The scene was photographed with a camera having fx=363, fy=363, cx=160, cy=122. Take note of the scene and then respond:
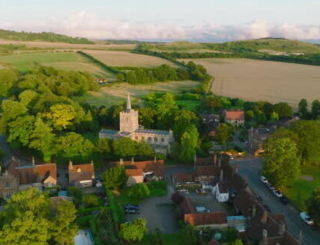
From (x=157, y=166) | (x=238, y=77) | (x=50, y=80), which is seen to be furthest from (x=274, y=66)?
(x=157, y=166)

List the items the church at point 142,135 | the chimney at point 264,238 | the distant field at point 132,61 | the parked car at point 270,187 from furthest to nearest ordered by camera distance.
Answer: the distant field at point 132,61 < the church at point 142,135 < the parked car at point 270,187 < the chimney at point 264,238

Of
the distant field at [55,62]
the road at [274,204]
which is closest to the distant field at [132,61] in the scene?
the distant field at [55,62]

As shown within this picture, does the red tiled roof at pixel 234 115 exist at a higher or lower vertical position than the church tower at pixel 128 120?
lower

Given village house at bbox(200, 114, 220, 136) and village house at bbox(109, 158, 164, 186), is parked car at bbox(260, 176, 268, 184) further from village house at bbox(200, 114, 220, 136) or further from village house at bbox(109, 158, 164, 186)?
village house at bbox(200, 114, 220, 136)

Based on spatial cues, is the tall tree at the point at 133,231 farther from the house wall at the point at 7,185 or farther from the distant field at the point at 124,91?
the distant field at the point at 124,91

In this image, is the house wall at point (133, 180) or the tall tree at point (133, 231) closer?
the tall tree at point (133, 231)

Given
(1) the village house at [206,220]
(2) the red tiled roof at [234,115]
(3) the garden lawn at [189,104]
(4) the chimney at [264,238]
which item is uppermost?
(2) the red tiled roof at [234,115]

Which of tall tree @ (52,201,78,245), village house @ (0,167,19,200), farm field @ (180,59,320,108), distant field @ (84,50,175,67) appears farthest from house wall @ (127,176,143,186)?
distant field @ (84,50,175,67)
